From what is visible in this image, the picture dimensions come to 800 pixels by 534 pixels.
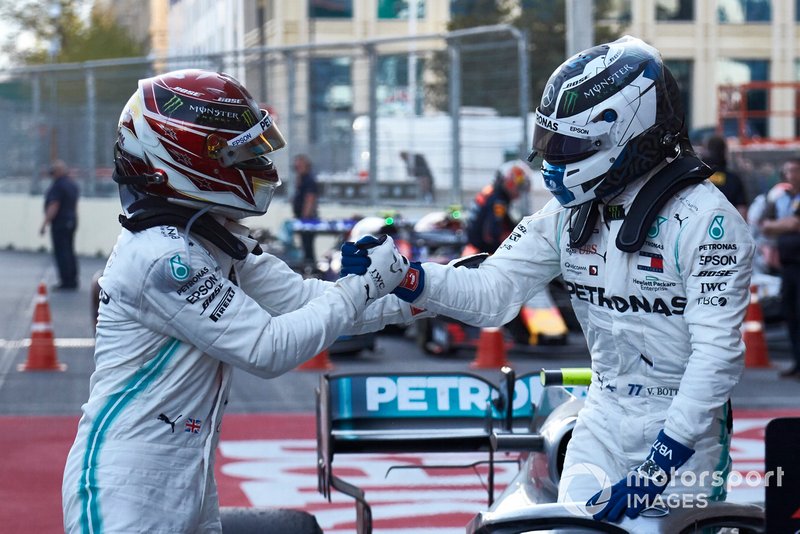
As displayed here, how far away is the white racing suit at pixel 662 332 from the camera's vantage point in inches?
138

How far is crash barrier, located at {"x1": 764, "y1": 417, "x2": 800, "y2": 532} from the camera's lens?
2.76 meters

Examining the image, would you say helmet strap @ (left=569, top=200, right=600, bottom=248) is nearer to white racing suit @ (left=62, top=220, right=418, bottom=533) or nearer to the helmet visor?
white racing suit @ (left=62, top=220, right=418, bottom=533)

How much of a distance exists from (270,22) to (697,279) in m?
33.1

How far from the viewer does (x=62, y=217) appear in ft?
63.4

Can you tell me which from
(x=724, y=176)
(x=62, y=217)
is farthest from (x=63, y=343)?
(x=724, y=176)

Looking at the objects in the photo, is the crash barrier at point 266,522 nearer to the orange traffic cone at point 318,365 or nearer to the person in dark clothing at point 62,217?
the orange traffic cone at point 318,365

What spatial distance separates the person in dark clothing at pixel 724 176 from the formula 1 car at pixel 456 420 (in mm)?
7647

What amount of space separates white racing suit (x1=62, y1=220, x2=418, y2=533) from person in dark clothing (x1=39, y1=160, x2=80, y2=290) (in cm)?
1585

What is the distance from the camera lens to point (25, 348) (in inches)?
530

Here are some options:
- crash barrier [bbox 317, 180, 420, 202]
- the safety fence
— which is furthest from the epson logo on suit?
crash barrier [bbox 317, 180, 420, 202]

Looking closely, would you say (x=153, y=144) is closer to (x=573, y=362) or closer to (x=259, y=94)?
(x=573, y=362)

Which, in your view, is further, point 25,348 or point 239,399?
point 25,348

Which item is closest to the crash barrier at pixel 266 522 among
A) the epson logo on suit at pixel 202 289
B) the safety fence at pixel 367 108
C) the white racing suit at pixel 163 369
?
the white racing suit at pixel 163 369

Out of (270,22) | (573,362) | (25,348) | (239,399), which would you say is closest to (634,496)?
(239,399)
